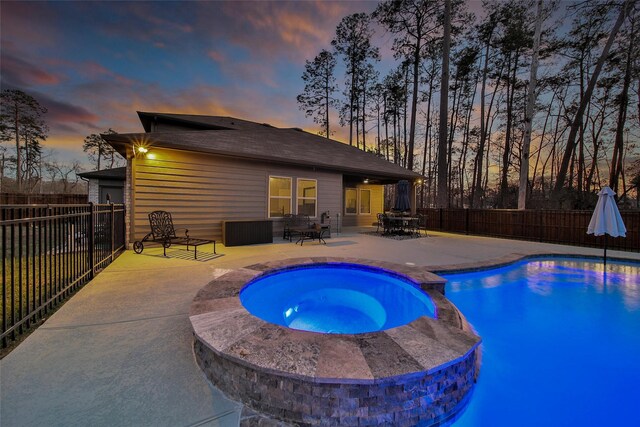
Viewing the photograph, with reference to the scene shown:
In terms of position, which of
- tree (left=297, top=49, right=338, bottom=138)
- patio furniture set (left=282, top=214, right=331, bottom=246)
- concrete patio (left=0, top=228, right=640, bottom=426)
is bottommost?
concrete patio (left=0, top=228, right=640, bottom=426)

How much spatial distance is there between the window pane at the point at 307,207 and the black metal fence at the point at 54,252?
17.7ft

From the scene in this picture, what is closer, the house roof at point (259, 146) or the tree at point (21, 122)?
the house roof at point (259, 146)

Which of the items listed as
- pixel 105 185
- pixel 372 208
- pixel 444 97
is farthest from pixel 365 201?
pixel 105 185

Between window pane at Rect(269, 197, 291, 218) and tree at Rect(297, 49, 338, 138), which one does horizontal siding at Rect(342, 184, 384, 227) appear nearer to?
window pane at Rect(269, 197, 291, 218)

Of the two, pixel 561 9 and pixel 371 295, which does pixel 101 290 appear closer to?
pixel 371 295

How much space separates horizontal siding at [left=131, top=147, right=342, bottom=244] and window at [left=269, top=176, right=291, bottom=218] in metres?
0.25

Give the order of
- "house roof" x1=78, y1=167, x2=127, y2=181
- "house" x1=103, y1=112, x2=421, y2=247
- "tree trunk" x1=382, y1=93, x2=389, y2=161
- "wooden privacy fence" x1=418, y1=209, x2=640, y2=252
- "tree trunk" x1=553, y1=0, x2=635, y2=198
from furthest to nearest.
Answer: "tree trunk" x1=382, y1=93, x2=389, y2=161, "house roof" x1=78, y1=167, x2=127, y2=181, "tree trunk" x1=553, y1=0, x2=635, y2=198, "wooden privacy fence" x1=418, y1=209, x2=640, y2=252, "house" x1=103, y1=112, x2=421, y2=247

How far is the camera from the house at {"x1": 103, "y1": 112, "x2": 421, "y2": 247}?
6531mm

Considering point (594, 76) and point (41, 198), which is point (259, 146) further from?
point (41, 198)

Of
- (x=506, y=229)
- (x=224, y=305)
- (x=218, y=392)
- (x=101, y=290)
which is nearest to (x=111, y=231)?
(x=101, y=290)

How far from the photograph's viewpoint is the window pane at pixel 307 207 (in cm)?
957

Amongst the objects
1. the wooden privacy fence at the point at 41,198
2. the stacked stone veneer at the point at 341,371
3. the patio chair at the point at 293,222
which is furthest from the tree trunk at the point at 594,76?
the wooden privacy fence at the point at 41,198

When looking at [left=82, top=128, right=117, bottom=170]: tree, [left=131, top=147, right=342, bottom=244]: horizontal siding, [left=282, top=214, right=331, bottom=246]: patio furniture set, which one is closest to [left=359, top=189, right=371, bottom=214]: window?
[left=282, top=214, right=331, bottom=246]: patio furniture set

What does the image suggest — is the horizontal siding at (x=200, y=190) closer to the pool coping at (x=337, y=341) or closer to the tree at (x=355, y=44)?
the pool coping at (x=337, y=341)
